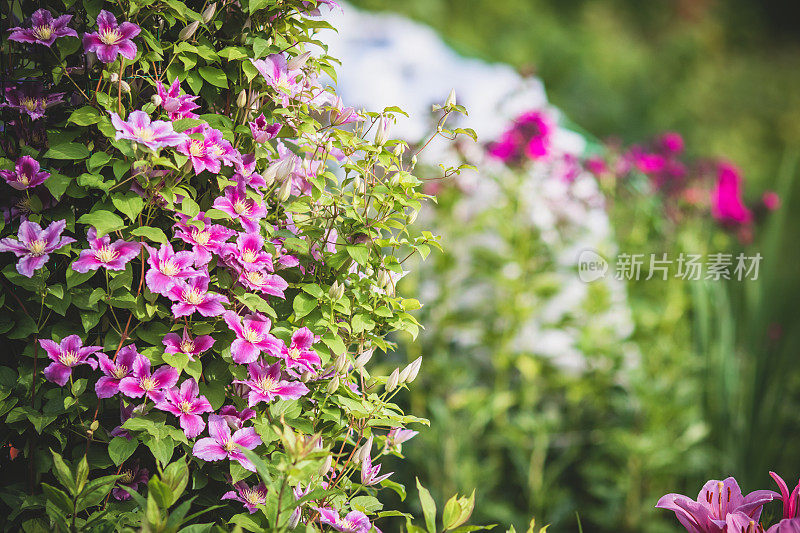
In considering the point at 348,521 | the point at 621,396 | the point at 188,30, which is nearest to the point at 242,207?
the point at 188,30

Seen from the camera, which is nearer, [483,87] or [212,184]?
[212,184]

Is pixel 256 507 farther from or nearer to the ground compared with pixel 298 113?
nearer to the ground

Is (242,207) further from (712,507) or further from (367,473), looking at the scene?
(712,507)

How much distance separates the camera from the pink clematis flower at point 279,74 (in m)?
1.02

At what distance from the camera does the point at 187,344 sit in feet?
3.25

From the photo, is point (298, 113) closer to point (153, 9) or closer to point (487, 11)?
point (153, 9)

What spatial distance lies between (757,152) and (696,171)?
6.04 m

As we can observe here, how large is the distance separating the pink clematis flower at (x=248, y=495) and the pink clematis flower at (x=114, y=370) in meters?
0.23

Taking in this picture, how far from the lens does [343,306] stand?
3.59 feet

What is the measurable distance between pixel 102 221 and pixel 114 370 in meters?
0.22

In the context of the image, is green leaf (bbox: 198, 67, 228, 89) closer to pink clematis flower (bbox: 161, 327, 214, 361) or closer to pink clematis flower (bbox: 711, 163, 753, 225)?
pink clematis flower (bbox: 161, 327, 214, 361)

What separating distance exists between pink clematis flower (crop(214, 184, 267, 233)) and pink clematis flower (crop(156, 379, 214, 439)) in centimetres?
25

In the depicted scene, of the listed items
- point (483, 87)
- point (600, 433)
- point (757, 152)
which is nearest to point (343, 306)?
point (600, 433)

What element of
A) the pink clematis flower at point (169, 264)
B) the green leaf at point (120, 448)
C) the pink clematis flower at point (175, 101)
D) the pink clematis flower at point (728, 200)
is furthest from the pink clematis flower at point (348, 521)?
the pink clematis flower at point (728, 200)
